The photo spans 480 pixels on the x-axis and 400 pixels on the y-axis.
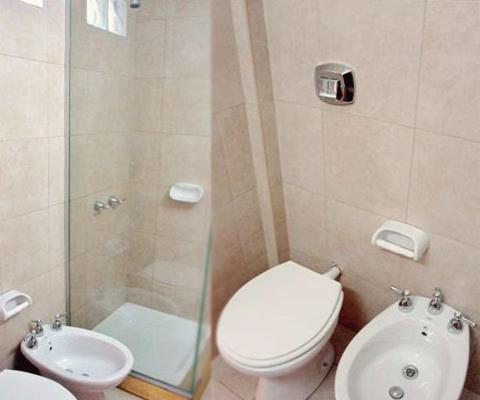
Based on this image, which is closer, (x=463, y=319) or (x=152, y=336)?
(x=463, y=319)

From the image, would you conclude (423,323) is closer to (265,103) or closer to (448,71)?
(448,71)

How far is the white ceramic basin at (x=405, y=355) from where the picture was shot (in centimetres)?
109

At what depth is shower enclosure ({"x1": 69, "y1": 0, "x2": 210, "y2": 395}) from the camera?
1144 millimetres

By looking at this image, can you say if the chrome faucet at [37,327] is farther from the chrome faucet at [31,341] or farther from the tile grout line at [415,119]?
the tile grout line at [415,119]

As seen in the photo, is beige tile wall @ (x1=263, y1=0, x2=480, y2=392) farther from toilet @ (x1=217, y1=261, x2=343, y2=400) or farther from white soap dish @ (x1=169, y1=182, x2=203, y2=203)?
white soap dish @ (x1=169, y1=182, x2=203, y2=203)

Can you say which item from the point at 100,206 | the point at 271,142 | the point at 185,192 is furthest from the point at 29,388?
the point at 271,142

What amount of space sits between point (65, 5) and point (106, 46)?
0.52ft

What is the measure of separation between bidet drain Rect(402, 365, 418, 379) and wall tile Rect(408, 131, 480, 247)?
411mm

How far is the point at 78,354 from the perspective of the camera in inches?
53.6

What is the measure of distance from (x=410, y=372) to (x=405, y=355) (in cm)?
5

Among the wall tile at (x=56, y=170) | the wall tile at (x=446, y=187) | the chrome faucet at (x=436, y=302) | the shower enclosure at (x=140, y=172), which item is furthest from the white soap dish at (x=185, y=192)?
the chrome faucet at (x=436, y=302)

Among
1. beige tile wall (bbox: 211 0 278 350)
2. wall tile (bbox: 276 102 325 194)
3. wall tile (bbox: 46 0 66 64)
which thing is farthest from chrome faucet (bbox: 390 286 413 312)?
wall tile (bbox: 46 0 66 64)

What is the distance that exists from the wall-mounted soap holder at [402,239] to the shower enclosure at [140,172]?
0.51 m

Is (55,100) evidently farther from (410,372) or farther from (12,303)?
(410,372)
